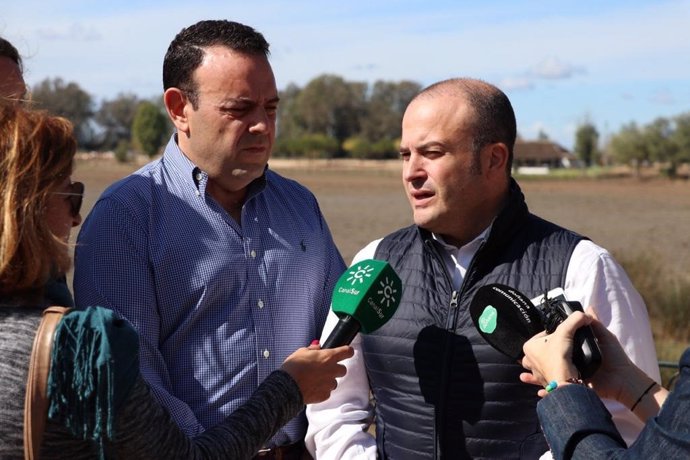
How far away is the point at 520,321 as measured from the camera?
2.93 m

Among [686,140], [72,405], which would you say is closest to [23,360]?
[72,405]

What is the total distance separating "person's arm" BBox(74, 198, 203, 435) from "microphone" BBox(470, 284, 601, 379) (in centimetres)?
111

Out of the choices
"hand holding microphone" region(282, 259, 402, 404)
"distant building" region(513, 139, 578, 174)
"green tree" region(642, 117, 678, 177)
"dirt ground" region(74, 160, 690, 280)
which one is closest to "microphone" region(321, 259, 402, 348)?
"hand holding microphone" region(282, 259, 402, 404)

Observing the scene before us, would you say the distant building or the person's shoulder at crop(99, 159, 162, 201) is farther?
the distant building

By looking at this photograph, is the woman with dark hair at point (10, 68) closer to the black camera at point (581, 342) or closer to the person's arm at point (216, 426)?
the person's arm at point (216, 426)

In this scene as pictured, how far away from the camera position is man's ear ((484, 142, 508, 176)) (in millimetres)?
3729

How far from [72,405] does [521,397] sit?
1729mm

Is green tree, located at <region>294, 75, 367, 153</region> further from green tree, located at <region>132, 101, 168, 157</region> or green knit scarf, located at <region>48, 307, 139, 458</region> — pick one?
green knit scarf, located at <region>48, 307, 139, 458</region>

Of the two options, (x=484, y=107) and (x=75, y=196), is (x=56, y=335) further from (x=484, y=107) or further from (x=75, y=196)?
(x=484, y=107)

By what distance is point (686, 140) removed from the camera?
295 feet

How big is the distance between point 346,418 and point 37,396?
5.64 ft

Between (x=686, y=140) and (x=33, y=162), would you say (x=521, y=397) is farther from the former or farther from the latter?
(x=686, y=140)

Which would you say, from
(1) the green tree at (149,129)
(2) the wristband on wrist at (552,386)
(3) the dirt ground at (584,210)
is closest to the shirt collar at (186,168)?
(2) the wristband on wrist at (552,386)

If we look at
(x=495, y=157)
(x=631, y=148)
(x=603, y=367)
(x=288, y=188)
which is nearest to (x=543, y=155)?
(x=631, y=148)
